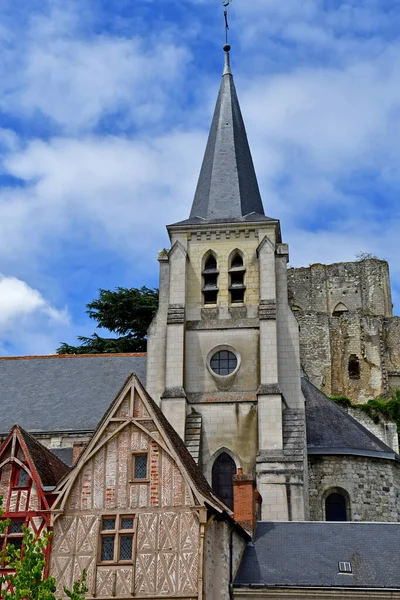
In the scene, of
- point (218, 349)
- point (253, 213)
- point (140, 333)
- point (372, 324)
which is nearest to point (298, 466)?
point (218, 349)

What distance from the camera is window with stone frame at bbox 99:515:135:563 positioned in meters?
15.7

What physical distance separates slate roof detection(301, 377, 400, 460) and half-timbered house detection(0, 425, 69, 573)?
915cm

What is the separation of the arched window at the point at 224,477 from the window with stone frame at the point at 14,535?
681cm

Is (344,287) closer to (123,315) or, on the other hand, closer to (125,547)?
(123,315)

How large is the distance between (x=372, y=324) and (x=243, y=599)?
1568 inches

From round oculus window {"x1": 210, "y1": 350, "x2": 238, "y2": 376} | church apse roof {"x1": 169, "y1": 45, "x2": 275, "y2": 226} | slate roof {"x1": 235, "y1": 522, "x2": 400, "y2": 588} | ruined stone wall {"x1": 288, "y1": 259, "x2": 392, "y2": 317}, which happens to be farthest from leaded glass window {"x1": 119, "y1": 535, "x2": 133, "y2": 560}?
ruined stone wall {"x1": 288, "y1": 259, "x2": 392, "y2": 317}

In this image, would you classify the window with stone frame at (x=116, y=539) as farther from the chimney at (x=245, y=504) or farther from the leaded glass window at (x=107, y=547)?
the chimney at (x=245, y=504)

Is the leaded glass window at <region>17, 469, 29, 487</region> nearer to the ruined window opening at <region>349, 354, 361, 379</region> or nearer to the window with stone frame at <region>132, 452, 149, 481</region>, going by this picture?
the window with stone frame at <region>132, 452, 149, 481</region>

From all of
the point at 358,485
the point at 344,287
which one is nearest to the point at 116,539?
the point at 358,485

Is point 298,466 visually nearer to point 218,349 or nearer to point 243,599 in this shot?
point 218,349

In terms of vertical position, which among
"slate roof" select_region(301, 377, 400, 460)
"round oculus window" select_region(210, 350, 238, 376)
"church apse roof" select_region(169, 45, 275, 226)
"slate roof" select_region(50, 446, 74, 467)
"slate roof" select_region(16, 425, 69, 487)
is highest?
"church apse roof" select_region(169, 45, 275, 226)

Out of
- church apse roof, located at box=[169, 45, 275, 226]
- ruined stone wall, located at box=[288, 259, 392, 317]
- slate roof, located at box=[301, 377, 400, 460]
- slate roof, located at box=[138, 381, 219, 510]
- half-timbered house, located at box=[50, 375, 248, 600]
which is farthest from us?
Answer: ruined stone wall, located at box=[288, 259, 392, 317]

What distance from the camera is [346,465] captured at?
23.9 m

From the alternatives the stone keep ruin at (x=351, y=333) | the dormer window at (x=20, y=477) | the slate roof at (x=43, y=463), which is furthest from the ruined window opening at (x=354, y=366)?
the dormer window at (x=20, y=477)
